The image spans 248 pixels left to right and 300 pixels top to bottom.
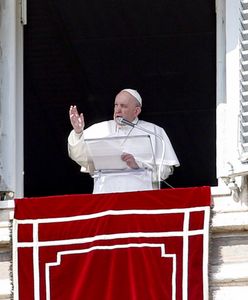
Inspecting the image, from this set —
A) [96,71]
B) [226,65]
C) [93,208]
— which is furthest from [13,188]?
[96,71]

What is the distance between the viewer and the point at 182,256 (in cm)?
1014

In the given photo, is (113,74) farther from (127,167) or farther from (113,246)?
(113,246)

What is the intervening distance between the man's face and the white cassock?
5cm

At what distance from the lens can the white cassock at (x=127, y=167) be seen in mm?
10578

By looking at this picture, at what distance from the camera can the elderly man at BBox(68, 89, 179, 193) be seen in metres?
10.6

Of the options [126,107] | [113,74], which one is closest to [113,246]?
[126,107]

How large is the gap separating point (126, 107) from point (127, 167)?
409 mm

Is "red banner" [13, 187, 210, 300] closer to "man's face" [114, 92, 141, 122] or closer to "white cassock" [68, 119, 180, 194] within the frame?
"white cassock" [68, 119, 180, 194]

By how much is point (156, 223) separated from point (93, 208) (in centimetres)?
35

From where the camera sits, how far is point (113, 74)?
1273 cm

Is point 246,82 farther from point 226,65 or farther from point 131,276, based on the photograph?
point 131,276

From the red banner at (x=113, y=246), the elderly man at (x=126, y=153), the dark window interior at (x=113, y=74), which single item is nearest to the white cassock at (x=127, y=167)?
the elderly man at (x=126, y=153)

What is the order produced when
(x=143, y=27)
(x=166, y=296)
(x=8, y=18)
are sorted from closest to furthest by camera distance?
(x=166, y=296)
(x=8, y=18)
(x=143, y=27)

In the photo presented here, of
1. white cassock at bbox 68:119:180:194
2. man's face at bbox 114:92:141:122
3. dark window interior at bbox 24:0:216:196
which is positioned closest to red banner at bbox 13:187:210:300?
white cassock at bbox 68:119:180:194
